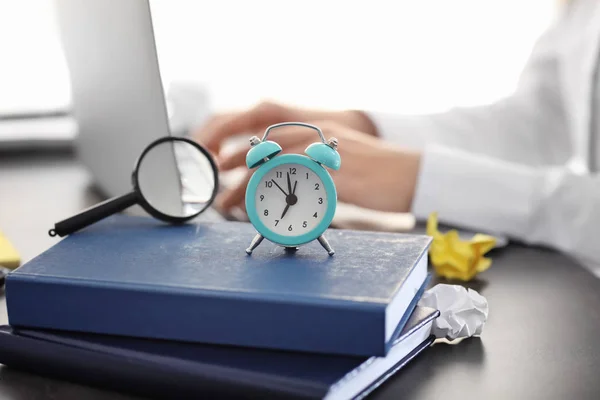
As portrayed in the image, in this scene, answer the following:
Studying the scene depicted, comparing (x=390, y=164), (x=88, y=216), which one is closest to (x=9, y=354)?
(x=88, y=216)

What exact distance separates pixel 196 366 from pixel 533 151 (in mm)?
1158

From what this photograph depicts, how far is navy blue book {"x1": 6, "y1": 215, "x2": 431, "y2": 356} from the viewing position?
0.52m

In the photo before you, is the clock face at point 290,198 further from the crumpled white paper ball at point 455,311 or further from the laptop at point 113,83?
the laptop at point 113,83

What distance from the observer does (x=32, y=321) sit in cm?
60

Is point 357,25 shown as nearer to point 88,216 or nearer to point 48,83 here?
point 48,83

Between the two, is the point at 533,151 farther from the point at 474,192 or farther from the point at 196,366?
the point at 196,366

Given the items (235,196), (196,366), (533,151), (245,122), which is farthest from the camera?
(533,151)

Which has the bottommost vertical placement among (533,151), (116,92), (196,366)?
(533,151)

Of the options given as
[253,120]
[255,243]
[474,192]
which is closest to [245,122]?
[253,120]

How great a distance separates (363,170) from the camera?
115cm

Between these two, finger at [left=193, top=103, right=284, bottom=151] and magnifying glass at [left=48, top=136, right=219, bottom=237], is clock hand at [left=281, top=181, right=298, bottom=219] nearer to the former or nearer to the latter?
magnifying glass at [left=48, top=136, right=219, bottom=237]

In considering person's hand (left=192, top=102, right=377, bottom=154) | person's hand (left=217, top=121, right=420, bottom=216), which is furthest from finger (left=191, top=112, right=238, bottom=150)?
person's hand (left=217, top=121, right=420, bottom=216)

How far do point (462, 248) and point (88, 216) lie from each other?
1.36 ft

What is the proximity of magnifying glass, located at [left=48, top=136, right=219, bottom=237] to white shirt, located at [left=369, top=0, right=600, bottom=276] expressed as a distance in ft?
1.35
